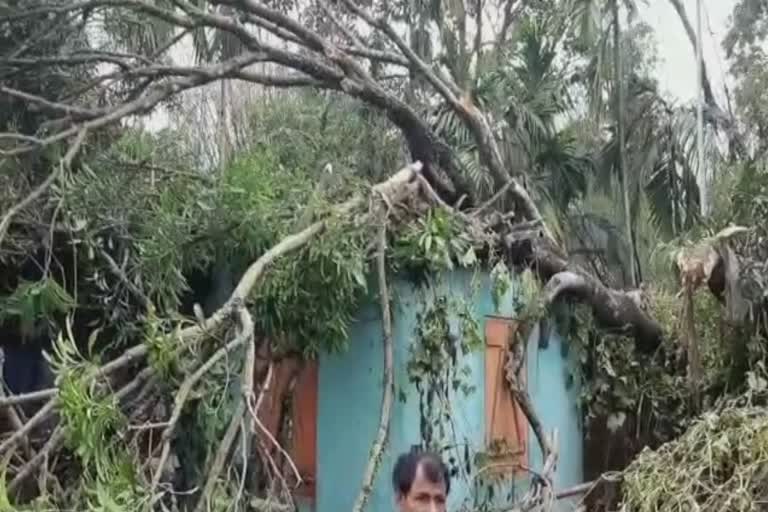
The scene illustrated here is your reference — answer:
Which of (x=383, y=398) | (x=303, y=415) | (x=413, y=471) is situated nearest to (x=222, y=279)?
(x=303, y=415)

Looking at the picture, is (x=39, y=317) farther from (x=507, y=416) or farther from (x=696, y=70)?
(x=696, y=70)

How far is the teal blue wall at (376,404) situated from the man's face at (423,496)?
2736mm

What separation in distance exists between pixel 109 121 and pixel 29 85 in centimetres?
105

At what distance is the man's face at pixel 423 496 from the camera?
330 cm

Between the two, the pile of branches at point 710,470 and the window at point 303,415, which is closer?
the pile of branches at point 710,470

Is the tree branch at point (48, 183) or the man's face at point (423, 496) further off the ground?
the tree branch at point (48, 183)

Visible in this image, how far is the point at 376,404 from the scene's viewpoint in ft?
21.0

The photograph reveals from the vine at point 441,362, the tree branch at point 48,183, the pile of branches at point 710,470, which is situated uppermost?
the tree branch at point 48,183

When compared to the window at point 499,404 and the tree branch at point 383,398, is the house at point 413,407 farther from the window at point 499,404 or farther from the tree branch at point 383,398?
the tree branch at point 383,398

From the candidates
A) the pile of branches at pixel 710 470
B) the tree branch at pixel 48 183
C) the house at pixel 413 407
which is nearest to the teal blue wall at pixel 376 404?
the house at pixel 413 407

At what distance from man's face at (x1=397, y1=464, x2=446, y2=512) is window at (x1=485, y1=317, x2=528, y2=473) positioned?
11.3 feet

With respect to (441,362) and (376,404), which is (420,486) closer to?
(441,362)

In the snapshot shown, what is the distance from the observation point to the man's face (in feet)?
10.8

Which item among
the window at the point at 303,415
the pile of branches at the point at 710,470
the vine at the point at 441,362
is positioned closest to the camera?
the pile of branches at the point at 710,470
